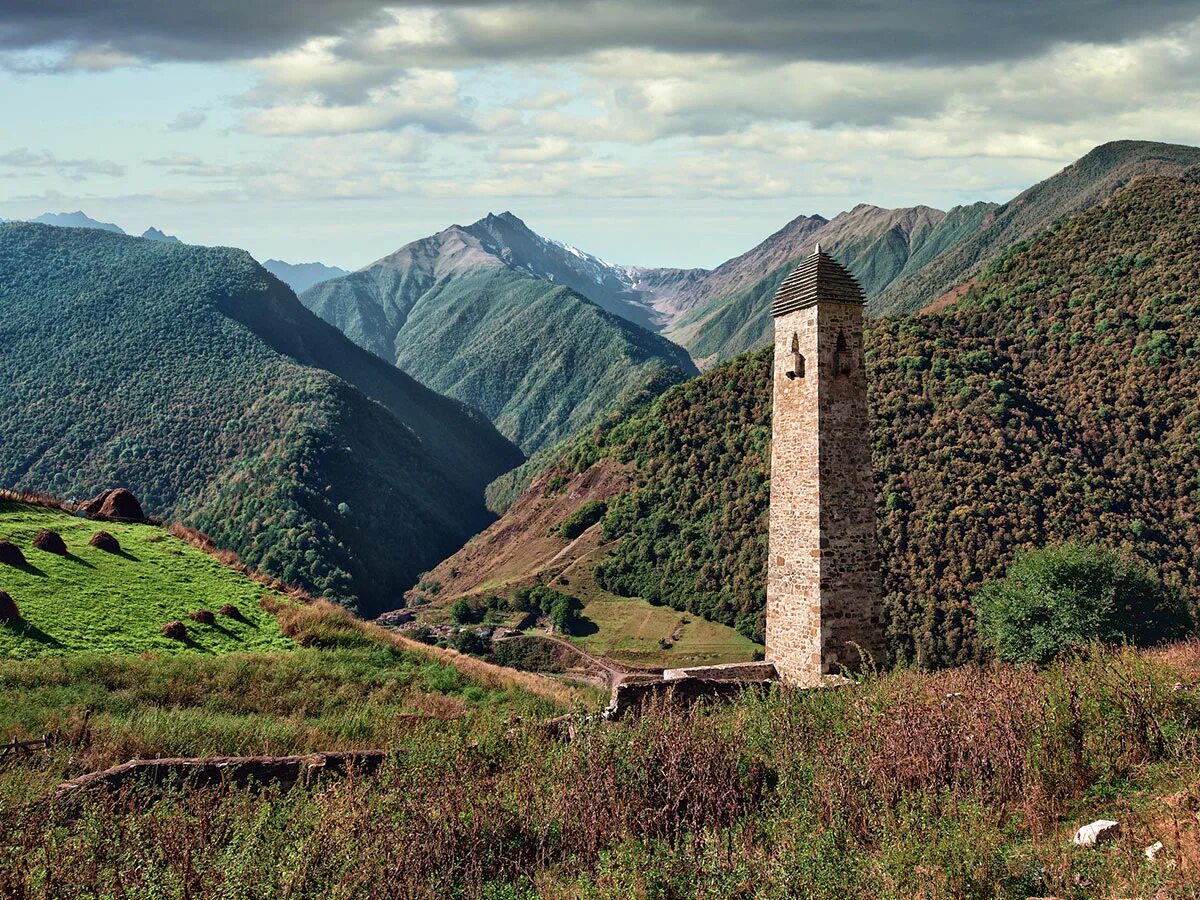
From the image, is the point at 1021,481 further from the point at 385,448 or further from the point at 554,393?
the point at 554,393

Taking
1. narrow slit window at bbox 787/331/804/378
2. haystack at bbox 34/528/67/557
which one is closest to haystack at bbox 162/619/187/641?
haystack at bbox 34/528/67/557

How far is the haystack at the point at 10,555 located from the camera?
15.9 metres

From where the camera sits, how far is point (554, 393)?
6969 inches

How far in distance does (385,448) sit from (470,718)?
9984cm

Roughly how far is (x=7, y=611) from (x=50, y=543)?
316 centimetres

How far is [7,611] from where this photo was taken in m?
14.1

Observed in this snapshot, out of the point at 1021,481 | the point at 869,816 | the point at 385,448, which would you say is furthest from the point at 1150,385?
the point at 385,448

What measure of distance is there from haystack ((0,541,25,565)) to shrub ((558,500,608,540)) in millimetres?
62895

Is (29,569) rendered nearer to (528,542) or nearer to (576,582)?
(576,582)

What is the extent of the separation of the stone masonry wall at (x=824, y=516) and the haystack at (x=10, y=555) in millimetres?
12557

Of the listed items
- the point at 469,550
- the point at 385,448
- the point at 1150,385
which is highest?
the point at 1150,385

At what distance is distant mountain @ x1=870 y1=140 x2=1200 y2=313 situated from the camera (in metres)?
123

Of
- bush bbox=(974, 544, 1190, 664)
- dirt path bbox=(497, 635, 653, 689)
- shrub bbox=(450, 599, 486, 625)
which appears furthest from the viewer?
shrub bbox=(450, 599, 486, 625)

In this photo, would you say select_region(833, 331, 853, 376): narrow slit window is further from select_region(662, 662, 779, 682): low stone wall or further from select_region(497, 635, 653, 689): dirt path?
select_region(497, 635, 653, 689): dirt path
